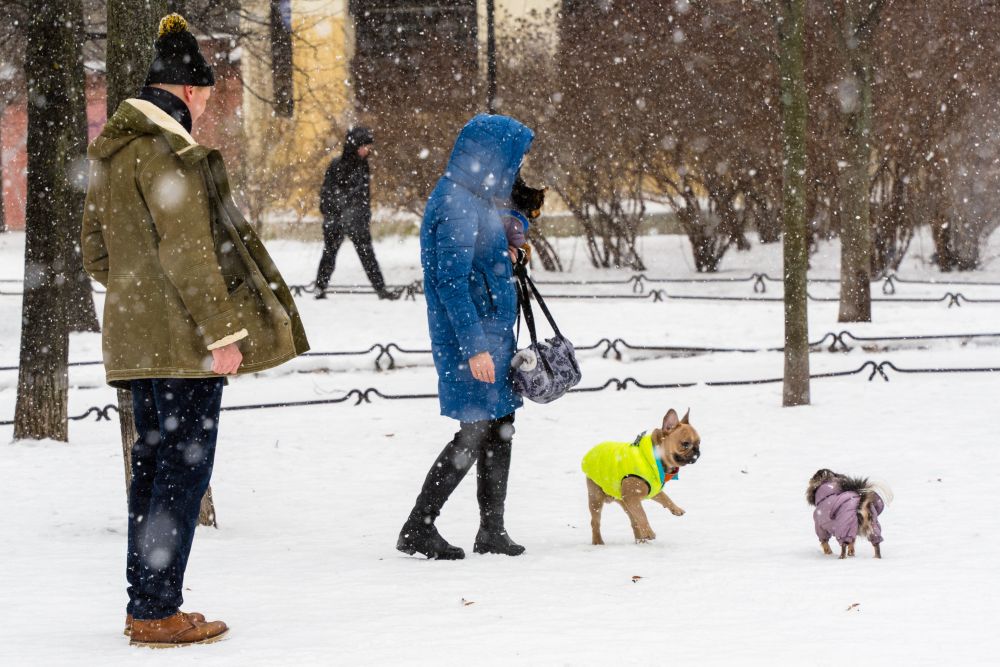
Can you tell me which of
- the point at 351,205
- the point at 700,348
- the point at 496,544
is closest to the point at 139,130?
the point at 496,544

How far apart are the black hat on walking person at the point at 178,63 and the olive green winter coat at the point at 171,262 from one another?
0.14 meters

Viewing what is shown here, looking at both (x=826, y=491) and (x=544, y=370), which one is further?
(x=826, y=491)

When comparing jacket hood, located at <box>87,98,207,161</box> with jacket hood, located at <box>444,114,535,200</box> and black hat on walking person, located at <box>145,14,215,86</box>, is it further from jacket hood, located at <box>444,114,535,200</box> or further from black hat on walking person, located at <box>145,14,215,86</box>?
jacket hood, located at <box>444,114,535,200</box>

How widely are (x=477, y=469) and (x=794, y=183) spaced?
14.8ft

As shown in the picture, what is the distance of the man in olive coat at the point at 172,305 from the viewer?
12.0ft

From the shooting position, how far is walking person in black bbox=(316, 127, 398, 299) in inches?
559

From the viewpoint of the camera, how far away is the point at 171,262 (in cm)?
362

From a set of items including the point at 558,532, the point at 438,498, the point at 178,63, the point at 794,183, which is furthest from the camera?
the point at 794,183

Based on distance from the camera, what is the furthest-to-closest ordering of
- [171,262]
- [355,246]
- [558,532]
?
[355,246]
[558,532]
[171,262]

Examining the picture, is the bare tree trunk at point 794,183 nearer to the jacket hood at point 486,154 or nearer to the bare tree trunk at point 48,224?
the jacket hood at point 486,154

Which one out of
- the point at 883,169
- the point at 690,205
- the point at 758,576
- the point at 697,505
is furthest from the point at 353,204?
the point at 758,576

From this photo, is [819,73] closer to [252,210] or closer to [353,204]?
[353,204]

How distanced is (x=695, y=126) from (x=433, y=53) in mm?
4685

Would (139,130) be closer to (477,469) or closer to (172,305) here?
(172,305)
